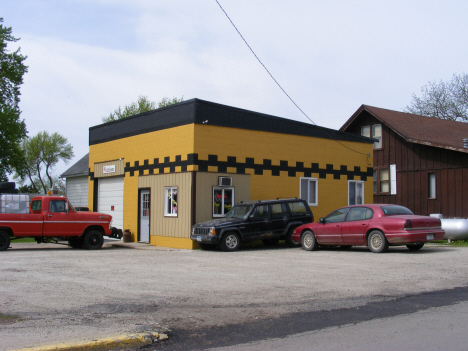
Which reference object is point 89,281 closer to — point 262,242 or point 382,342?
point 382,342

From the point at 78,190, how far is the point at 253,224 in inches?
772

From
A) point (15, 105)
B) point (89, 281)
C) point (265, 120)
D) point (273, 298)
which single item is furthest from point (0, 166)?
point (273, 298)

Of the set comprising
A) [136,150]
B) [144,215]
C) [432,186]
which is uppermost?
[136,150]

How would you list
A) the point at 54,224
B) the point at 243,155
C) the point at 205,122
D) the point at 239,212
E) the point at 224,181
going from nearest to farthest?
the point at 239,212
the point at 54,224
the point at 205,122
the point at 224,181
the point at 243,155

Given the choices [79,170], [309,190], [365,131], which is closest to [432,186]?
[365,131]

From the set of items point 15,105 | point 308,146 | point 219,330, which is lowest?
point 219,330

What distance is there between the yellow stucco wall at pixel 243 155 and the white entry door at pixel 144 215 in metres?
0.30

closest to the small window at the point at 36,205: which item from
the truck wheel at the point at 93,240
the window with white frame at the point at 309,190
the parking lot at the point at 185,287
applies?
the truck wheel at the point at 93,240

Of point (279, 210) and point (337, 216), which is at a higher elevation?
point (279, 210)

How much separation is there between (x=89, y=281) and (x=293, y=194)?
512 inches

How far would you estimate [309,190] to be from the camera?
74.2ft

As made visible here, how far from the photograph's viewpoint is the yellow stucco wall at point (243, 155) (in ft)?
63.2

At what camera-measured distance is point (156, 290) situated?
30.0 ft

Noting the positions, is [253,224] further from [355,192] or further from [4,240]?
[355,192]
